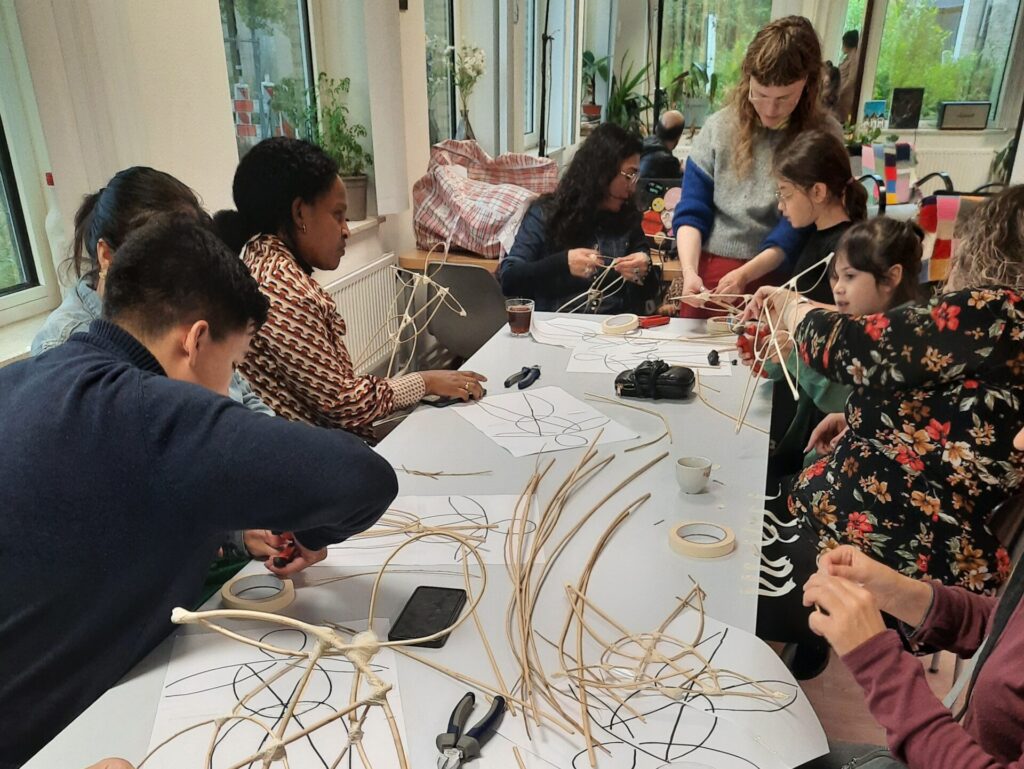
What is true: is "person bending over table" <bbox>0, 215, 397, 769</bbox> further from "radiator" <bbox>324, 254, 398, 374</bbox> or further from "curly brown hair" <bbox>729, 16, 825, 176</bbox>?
"radiator" <bbox>324, 254, 398, 374</bbox>

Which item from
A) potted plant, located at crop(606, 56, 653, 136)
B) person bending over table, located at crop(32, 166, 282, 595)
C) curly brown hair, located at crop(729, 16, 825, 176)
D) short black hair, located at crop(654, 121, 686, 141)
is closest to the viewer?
person bending over table, located at crop(32, 166, 282, 595)

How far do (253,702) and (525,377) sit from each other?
1.21 meters

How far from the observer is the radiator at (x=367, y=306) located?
11.3ft

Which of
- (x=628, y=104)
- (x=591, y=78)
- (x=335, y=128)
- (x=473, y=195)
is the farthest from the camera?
(x=591, y=78)

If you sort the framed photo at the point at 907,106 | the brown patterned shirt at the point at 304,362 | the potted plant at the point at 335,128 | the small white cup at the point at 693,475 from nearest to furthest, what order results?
the small white cup at the point at 693,475 < the brown patterned shirt at the point at 304,362 < the potted plant at the point at 335,128 < the framed photo at the point at 907,106

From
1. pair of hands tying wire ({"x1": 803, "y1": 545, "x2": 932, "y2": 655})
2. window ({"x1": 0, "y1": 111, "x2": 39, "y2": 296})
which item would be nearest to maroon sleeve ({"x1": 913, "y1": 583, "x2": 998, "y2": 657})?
pair of hands tying wire ({"x1": 803, "y1": 545, "x2": 932, "y2": 655})

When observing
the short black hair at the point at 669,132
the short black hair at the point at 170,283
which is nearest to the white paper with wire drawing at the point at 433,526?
the short black hair at the point at 170,283

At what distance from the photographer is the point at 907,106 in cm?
627

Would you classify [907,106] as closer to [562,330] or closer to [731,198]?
[731,198]

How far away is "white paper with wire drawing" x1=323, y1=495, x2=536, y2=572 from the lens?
1.22 metres

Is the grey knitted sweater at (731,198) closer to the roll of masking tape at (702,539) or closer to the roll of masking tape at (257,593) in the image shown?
the roll of masking tape at (702,539)

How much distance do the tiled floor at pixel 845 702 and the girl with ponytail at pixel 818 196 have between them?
1.03 meters

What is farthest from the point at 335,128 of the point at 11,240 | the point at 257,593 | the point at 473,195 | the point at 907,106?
the point at 907,106

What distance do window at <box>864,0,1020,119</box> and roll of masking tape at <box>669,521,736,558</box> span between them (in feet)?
20.9
